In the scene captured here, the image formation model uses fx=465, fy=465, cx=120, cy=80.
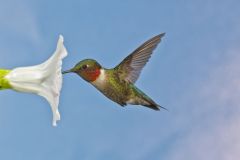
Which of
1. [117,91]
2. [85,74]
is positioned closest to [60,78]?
[85,74]

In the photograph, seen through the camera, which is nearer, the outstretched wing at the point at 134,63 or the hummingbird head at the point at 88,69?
the hummingbird head at the point at 88,69

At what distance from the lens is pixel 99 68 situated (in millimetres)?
7438

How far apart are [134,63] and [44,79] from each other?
16.3 ft

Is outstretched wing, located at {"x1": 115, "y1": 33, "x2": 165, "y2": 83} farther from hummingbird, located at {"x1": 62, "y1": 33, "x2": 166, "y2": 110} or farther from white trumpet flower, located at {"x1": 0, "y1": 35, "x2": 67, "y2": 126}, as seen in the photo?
white trumpet flower, located at {"x1": 0, "y1": 35, "x2": 67, "y2": 126}

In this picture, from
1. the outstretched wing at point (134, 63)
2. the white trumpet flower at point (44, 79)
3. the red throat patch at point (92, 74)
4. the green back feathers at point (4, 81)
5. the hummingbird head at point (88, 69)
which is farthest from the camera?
the outstretched wing at point (134, 63)

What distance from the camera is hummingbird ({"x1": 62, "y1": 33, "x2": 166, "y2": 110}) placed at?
7.21 m

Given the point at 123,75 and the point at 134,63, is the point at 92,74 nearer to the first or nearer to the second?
the point at 123,75

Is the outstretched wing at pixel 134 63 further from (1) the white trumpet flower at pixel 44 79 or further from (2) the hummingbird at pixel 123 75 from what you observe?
(1) the white trumpet flower at pixel 44 79

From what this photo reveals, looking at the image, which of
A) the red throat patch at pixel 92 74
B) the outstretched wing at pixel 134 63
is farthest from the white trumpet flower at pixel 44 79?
the outstretched wing at pixel 134 63

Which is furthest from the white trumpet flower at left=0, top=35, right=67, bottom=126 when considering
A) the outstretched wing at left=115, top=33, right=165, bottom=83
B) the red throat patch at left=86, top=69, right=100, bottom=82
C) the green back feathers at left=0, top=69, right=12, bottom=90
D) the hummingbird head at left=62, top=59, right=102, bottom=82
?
the outstretched wing at left=115, top=33, right=165, bottom=83

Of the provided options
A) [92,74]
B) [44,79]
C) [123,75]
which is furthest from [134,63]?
[44,79]

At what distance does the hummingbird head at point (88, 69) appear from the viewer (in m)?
6.93

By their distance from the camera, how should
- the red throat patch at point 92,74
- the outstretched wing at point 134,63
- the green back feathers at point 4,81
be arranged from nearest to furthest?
the green back feathers at point 4,81 < the red throat patch at point 92,74 < the outstretched wing at point 134,63

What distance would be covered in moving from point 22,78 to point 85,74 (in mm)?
3658
